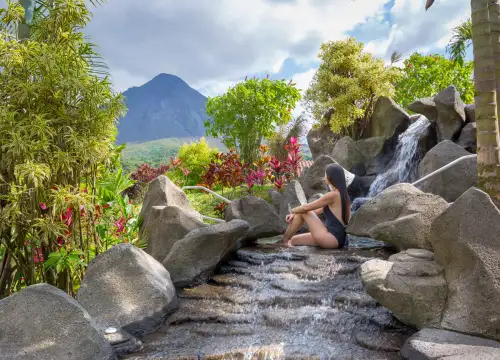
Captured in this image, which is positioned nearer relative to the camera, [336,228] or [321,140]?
[336,228]

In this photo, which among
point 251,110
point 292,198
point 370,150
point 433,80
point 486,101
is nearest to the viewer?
point 486,101

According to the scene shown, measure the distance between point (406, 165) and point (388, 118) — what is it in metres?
2.87

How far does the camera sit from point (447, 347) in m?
3.23

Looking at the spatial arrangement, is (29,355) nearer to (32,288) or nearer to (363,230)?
(32,288)

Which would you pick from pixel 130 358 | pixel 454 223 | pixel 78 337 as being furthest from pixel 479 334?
pixel 78 337

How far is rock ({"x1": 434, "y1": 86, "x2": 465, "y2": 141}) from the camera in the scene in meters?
10.9

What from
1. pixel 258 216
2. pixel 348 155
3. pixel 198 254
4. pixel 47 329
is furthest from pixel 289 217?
pixel 348 155

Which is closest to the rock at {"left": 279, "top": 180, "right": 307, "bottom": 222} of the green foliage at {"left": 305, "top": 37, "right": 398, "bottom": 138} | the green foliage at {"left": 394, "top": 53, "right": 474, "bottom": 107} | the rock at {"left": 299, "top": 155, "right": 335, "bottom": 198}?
the rock at {"left": 299, "top": 155, "right": 335, "bottom": 198}

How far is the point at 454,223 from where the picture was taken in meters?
3.87

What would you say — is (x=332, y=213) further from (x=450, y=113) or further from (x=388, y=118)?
(x=388, y=118)

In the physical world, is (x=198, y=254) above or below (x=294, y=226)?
below

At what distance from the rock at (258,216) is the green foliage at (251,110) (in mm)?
9654

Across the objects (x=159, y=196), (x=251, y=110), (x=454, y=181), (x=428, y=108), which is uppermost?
(x=251, y=110)

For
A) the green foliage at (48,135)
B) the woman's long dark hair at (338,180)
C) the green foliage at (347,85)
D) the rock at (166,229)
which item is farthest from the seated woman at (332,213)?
the green foliage at (347,85)
